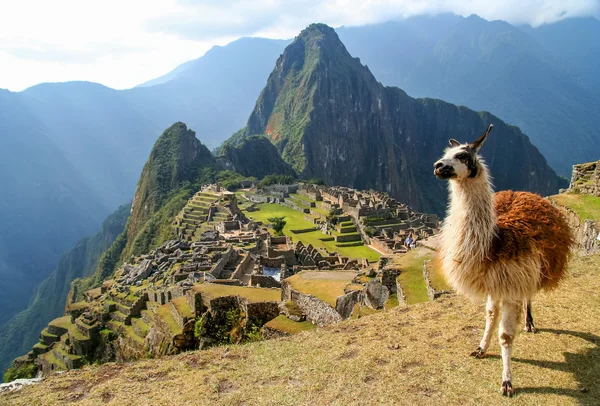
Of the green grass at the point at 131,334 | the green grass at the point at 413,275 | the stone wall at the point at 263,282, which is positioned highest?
the green grass at the point at 413,275

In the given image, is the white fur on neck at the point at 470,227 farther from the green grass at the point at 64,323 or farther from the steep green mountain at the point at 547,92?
the steep green mountain at the point at 547,92

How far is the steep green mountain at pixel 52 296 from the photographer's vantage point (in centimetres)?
4481

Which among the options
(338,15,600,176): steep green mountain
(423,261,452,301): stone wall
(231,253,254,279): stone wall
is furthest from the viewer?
(338,15,600,176): steep green mountain

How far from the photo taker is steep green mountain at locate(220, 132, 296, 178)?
92062mm

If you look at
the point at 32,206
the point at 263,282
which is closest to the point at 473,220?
the point at 263,282

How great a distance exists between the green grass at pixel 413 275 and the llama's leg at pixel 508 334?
3.47 m

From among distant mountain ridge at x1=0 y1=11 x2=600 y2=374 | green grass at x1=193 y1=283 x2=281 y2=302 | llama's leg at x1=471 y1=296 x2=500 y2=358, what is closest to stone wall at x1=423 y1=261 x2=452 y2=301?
llama's leg at x1=471 y1=296 x2=500 y2=358

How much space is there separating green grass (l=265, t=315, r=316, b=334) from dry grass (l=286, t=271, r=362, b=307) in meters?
0.64

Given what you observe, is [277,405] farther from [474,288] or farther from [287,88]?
[287,88]

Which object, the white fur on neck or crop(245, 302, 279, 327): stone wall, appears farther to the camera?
crop(245, 302, 279, 327): stone wall

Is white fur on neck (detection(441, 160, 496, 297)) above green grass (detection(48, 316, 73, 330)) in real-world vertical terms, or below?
above

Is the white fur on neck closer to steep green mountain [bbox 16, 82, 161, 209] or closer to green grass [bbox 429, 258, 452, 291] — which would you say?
green grass [bbox 429, 258, 452, 291]

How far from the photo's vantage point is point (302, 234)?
36.5 m

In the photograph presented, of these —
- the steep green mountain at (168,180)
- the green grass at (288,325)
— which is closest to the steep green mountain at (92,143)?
the steep green mountain at (168,180)
